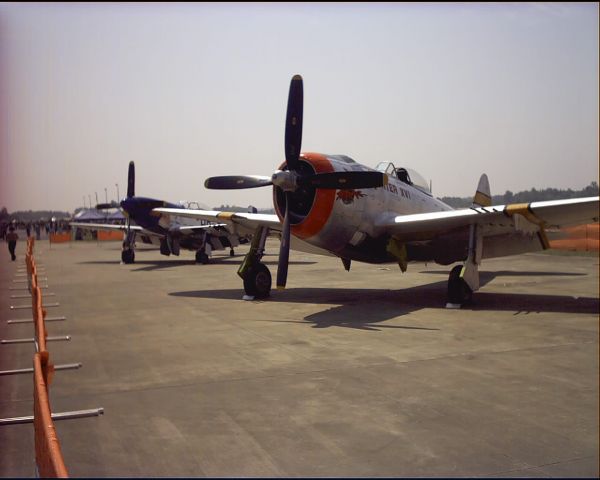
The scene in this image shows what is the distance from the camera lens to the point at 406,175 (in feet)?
43.4

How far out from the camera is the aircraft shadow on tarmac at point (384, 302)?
10.1 meters

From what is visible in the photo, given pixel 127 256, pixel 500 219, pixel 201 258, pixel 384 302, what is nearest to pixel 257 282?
pixel 384 302

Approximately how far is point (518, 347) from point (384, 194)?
5.44 m

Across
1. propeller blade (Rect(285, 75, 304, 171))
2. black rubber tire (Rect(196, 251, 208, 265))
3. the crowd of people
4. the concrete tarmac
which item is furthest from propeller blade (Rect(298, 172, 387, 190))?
black rubber tire (Rect(196, 251, 208, 265))

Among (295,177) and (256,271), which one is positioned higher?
(295,177)

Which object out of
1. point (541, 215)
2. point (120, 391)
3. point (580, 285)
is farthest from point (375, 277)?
point (120, 391)

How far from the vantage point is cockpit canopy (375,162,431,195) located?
488 inches

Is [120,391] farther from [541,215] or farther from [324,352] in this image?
[541,215]

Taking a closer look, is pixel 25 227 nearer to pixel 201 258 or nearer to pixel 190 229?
pixel 190 229

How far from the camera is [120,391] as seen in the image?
5.83m

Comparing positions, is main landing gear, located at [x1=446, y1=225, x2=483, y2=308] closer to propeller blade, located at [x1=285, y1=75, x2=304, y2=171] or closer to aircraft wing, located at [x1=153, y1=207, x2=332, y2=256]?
aircraft wing, located at [x1=153, y1=207, x2=332, y2=256]

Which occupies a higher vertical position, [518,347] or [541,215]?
[541,215]

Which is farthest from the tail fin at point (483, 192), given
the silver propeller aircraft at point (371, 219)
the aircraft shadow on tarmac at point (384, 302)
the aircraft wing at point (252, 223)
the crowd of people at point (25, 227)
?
the crowd of people at point (25, 227)

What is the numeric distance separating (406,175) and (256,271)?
13.7 ft
